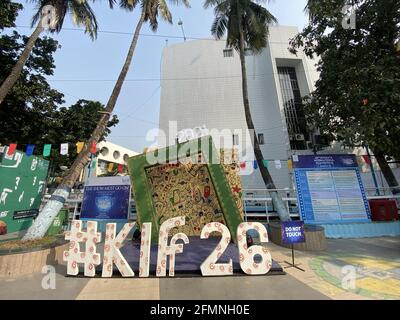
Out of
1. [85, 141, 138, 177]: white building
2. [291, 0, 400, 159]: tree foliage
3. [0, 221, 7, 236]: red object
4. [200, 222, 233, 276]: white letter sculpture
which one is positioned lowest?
[200, 222, 233, 276]: white letter sculpture

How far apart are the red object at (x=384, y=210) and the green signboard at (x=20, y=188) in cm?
1359

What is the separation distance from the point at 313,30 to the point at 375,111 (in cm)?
611

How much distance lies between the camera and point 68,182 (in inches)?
277

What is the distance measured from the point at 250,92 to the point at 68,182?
17259mm

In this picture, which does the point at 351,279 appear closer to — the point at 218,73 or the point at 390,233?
the point at 390,233

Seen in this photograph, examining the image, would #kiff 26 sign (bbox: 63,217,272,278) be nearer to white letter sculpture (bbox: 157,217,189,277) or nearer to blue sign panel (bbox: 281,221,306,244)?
white letter sculpture (bbox: 157,217,189,277)

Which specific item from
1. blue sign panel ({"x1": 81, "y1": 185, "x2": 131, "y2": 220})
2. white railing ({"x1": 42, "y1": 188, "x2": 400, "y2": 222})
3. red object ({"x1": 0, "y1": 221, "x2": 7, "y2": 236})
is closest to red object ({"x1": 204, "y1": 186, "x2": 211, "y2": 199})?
white railing ({"x1": 42, "y1": 188, "x2": 400, "y2": 222})

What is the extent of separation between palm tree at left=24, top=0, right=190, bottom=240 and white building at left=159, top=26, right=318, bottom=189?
9.56 metres

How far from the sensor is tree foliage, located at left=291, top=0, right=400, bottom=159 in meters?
8.24

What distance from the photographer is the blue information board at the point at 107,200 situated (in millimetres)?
9781

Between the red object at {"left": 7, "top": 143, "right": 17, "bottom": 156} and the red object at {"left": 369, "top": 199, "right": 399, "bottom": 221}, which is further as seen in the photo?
the red object at {"left": 369, "top": 199, "right": 399, "bottom": 221}

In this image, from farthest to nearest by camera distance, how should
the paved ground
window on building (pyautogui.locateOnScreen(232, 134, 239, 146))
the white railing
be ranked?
window on building (pyautogui.locateOnScreen(232, 134, 239, 146))
the white railing
the paved ground

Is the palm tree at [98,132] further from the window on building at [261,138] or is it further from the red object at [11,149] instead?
the window on building at [261,138]

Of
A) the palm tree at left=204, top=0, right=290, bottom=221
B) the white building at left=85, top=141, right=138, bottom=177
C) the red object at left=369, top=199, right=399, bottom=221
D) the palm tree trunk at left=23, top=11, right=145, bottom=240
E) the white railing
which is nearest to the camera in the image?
the palm tree trunk at left=23, top=11, right=145, bottom=240
